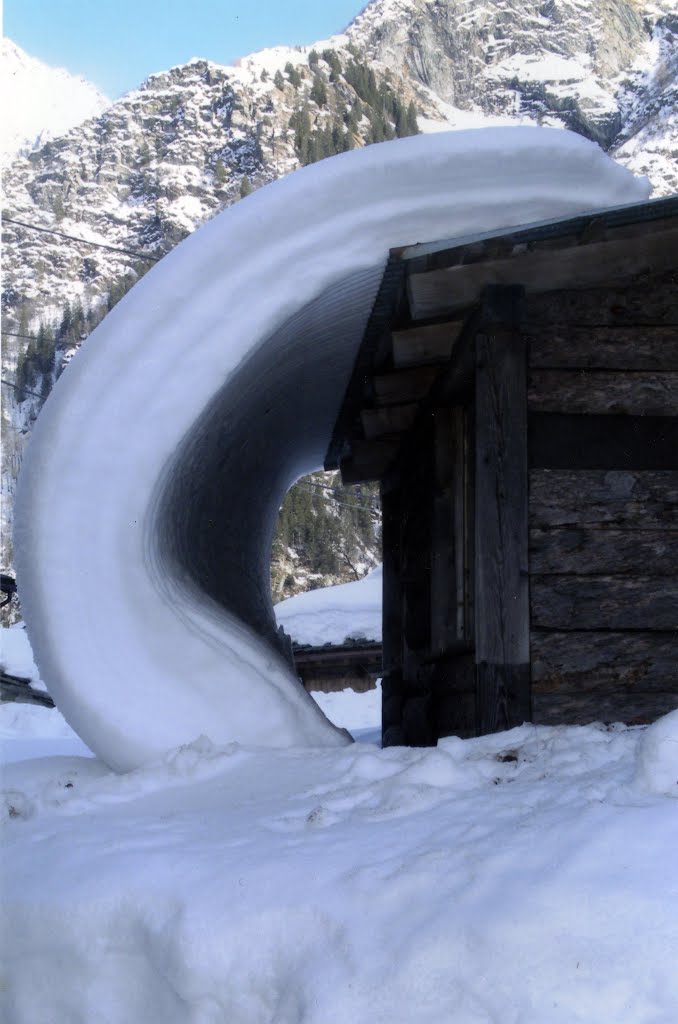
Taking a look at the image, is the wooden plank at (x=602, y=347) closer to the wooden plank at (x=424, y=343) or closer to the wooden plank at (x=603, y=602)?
the wooden plank at (x=424, y=343)

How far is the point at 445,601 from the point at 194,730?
7.15 ft

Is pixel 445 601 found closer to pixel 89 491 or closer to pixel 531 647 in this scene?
pixel 531 647

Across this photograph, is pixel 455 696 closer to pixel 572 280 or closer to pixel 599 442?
pixel 599 442

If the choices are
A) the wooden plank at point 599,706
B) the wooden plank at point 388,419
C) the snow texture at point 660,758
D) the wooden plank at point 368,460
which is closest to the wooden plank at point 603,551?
the wooden plank at point 599,706

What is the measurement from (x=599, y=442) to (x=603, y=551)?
0.44 m

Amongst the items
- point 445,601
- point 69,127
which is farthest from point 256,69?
point 445,601

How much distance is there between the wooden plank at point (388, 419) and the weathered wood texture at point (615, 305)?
1838 millimetres

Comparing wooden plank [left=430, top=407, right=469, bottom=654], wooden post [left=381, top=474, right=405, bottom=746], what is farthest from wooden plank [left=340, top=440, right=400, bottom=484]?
wooden plank [left=430, top=407, right=469, bottom=654]

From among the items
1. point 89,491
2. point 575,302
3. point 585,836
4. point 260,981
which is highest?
point 575,302

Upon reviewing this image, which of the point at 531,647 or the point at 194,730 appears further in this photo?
the point at 531,647

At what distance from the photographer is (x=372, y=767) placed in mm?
3318

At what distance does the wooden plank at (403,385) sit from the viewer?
5.47 m

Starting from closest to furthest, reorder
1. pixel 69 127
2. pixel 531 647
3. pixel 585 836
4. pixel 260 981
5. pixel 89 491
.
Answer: pixel 260 981, pixel 585 836, pixel 89 491, pixel 531 647, pixel 69 127

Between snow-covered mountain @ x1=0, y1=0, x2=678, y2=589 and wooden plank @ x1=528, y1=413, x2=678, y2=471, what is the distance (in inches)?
4950
